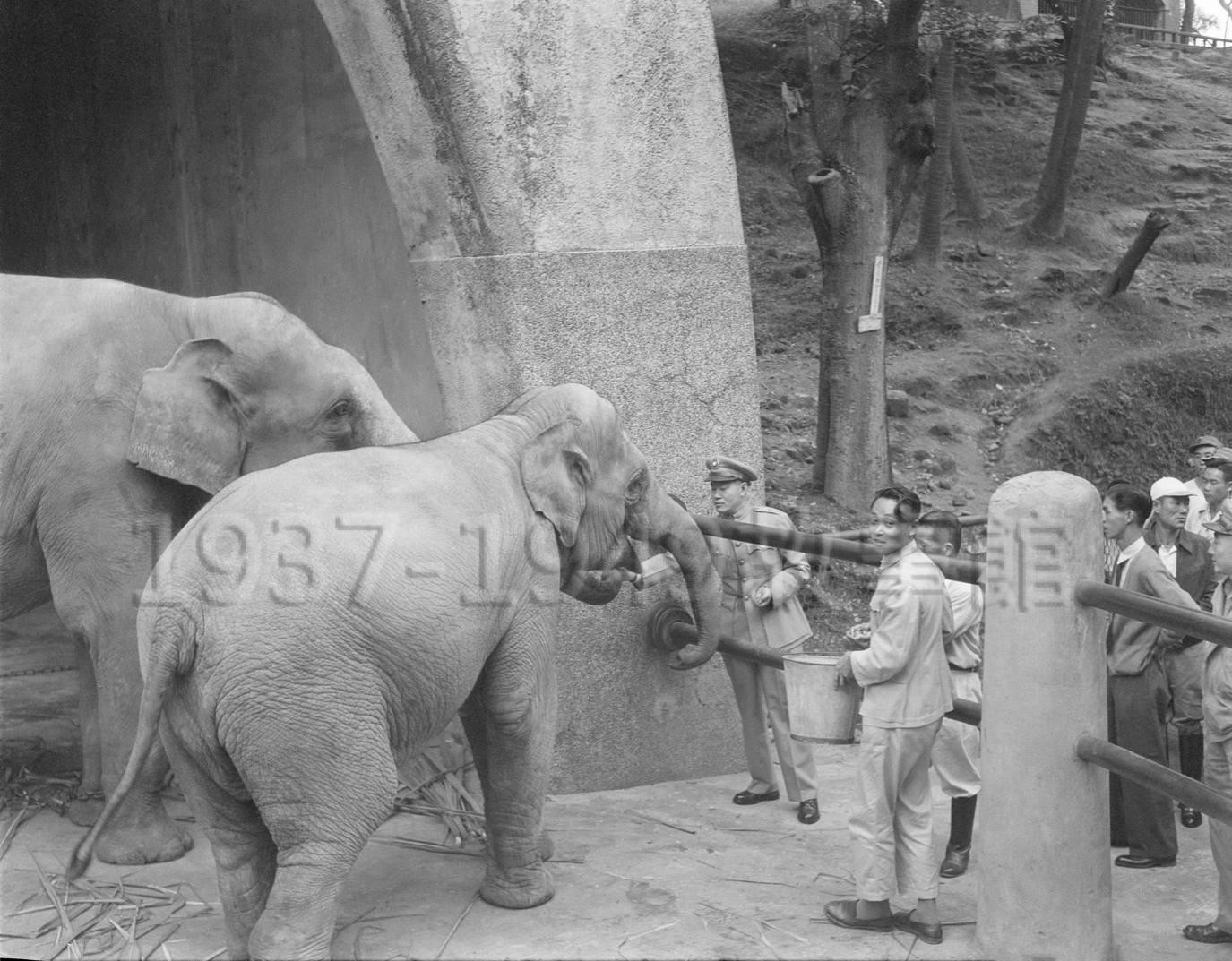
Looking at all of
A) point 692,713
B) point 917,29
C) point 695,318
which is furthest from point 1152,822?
point 917,29

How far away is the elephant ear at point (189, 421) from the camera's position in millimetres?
4594

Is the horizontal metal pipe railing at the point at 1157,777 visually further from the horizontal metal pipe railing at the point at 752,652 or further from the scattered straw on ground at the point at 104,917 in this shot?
the scattered straw on ground at the point at 104,917

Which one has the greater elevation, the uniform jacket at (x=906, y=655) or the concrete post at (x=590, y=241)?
the concrete post at (x=590, y=241)

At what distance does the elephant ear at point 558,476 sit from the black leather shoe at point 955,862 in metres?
1.53

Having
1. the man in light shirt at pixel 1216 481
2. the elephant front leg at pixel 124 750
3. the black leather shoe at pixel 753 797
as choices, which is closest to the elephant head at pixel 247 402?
the elephant front leg at pixel 124 750

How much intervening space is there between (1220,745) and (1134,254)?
32.9ft

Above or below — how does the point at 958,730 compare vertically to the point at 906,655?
below

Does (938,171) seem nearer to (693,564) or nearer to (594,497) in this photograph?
(693,564)

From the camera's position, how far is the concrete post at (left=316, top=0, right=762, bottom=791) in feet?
17.5

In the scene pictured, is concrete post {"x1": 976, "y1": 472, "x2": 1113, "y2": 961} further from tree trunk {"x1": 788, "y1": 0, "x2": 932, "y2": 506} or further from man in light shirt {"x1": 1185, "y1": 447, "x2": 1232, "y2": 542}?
tree trunk {"x1": 788, "y1": 0, "x2": 932, "y2": 506}

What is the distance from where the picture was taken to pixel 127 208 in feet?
30.6

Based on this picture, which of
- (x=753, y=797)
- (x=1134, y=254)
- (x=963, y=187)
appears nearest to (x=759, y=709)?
(x=753, y=797)

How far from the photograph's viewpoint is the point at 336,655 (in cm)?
355

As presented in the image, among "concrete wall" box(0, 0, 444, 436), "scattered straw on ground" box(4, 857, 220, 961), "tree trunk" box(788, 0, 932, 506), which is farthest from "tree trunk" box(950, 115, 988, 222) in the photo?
"scattered straw on ground" box(4, 857, 220, 961)
